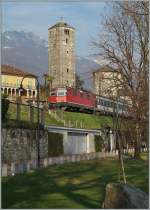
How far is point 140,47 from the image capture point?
3625 cm

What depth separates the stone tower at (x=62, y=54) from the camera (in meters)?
122

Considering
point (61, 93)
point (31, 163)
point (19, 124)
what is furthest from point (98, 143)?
point (19, 124)

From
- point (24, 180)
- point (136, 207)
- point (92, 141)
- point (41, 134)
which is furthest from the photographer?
point (92, 141)

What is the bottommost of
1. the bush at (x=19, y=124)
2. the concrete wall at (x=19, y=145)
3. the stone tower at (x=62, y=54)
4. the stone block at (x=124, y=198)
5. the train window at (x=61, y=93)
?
the stone block at (x=124, y=198)

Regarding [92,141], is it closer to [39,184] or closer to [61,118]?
[61,118]

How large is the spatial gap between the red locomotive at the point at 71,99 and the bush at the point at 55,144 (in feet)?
72.4

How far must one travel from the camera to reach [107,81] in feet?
130

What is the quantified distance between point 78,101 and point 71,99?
2.20m

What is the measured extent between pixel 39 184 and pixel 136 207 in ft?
32.3

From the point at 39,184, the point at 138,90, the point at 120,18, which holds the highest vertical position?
the point at 120,18

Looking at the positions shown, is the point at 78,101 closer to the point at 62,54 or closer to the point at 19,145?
the point at 19,145

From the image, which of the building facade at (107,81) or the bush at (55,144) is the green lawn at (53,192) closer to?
the bush at (55,144)

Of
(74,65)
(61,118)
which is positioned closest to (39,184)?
(61,118)

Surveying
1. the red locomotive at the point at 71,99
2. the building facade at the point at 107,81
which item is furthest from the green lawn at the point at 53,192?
the red locomotive at the point at 71,99
